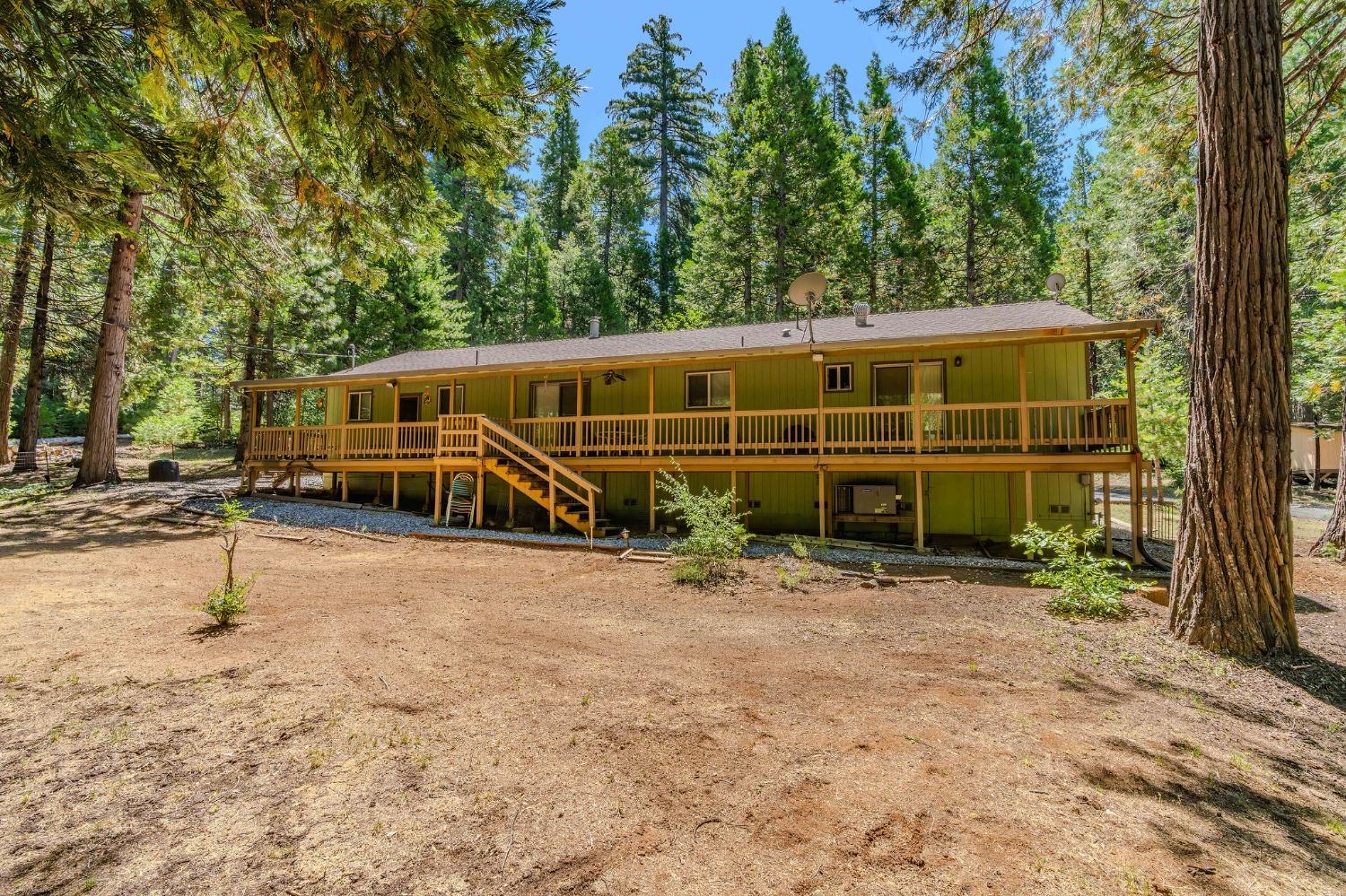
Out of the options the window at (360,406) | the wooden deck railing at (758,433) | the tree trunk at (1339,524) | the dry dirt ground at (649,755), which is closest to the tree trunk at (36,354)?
the wooden deck railing at (758,433)

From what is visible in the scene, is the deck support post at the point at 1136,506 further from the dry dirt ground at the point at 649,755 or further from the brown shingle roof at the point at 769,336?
the dry dirt ground at the point at 649,755

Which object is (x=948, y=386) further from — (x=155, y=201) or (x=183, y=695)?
(x=155, y=201)

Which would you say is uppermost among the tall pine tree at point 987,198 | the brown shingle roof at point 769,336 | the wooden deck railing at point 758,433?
the tall pine tree at point 987,198

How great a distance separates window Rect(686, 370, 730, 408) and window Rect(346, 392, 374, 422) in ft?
32.1

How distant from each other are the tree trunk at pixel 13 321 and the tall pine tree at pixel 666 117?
1029 inches

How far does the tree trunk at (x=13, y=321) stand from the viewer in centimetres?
1647

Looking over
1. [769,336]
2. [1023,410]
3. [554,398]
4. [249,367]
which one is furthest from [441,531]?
[249,367]

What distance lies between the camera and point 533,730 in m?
3.44

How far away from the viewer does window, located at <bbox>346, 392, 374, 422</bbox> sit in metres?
17.1

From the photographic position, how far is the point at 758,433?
1277 centimetres

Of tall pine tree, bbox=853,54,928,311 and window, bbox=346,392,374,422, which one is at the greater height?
tall pine tree, bbox=853,54,928,311

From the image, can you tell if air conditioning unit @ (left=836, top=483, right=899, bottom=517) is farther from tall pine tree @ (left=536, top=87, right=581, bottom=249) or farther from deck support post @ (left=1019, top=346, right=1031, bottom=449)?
tall pine tree @ (left=536, top=87, right=581, bottom=249)

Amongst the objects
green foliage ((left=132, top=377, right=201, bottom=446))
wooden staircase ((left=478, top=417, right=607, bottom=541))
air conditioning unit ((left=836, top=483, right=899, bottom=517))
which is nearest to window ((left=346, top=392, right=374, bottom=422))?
wooden staircase ((left=478, top=417, right=607, bottom=541))

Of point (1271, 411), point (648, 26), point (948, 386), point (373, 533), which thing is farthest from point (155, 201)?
point (648, 26)
